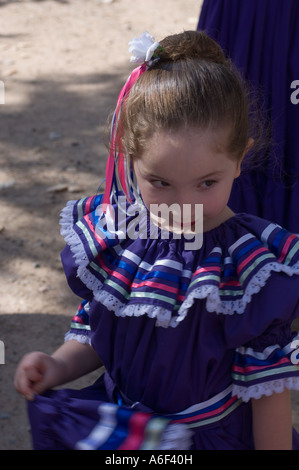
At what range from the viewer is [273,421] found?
135 centimetres

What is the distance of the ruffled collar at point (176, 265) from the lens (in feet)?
4.36

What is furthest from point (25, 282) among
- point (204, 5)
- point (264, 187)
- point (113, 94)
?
point (113, 94)

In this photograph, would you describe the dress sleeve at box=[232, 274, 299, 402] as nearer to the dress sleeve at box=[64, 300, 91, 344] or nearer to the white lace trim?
the white lace trim

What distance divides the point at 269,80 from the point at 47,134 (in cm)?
191

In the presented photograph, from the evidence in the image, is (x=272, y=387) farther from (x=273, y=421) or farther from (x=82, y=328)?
(x=82, y=328)

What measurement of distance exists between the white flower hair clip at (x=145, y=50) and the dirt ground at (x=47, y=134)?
1331 millimetres

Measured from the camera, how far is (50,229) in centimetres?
311

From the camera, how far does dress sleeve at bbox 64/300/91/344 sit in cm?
156

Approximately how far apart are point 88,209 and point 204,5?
39.7 inches

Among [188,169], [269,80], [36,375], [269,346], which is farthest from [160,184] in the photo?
[269,80]

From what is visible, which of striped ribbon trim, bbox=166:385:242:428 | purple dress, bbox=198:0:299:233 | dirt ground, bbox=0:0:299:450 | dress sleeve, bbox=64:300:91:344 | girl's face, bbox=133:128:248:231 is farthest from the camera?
dirt ground, bbox=0:0:299:450

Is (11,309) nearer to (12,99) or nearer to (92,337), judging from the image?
(92,337)

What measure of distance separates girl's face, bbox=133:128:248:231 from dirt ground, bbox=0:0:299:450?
1.21 m

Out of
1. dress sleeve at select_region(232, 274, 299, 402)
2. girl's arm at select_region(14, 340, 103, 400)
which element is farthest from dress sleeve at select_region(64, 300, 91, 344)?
dress sleeve at select_region(232, 274, 299, 402)
